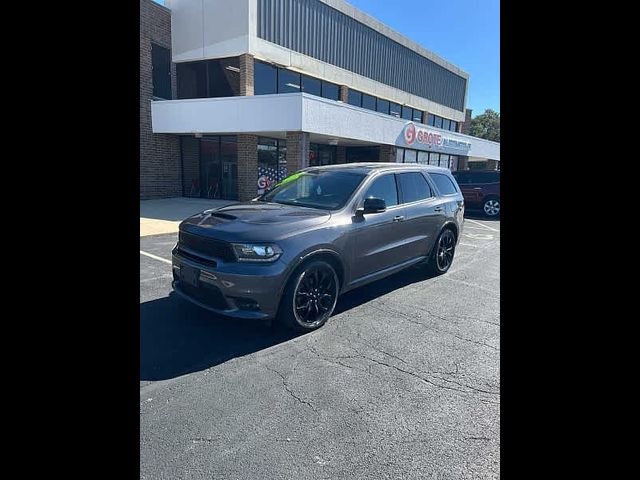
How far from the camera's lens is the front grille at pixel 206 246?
11.8ft

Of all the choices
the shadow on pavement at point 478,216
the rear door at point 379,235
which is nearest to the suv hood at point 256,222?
the rear door at point 379,235

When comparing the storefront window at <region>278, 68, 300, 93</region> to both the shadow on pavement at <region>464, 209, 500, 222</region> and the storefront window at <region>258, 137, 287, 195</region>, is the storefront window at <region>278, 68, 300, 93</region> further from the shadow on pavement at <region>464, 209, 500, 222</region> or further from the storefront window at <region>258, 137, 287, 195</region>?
the shadow on pavement at <region>464, 209, 500, 222</region>

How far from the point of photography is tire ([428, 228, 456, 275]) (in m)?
A: 5.98

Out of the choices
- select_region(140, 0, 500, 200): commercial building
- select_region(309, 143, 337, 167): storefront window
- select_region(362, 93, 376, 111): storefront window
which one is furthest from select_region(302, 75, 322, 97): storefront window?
select_region(362, 93, 376, 111): storefront window

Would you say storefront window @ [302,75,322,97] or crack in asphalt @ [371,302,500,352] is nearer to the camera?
crack in asphalt @ [371,302,500,352]

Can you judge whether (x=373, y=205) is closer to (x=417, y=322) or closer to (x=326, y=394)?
(x=417, y=322)

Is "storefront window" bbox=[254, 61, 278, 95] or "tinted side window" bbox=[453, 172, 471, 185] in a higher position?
"storefront window" bbox=[254, 61, 278, 95]

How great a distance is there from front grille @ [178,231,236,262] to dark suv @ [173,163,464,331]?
10 mm

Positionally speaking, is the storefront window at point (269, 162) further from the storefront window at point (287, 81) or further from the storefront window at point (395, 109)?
the storefront window at point (395, 109)
